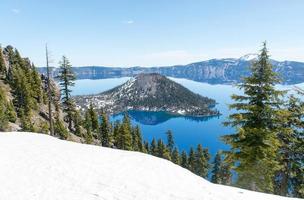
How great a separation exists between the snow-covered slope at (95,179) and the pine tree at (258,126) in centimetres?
712

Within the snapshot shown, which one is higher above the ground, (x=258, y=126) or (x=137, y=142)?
(x=258, y=126)

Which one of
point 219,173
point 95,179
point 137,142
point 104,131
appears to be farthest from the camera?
point 219,173

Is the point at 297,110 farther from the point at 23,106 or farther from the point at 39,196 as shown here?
the point at 23,106

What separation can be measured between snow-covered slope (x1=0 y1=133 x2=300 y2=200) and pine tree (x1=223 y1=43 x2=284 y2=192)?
23.4 feet

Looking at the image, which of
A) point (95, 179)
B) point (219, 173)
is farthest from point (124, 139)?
point (95, 179)

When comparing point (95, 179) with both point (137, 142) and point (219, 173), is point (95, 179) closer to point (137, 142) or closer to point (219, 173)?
point (137, 142)

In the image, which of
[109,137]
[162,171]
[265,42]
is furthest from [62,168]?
[109,137]

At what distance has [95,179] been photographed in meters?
12.5

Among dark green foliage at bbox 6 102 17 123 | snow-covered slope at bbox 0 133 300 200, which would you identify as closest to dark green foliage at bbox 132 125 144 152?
dark green foliage at bbox 6 102 17 123

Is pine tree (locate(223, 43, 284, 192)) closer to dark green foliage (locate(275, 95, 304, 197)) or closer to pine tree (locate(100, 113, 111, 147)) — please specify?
dark green foliage (locate(275, 95, 304, 197))

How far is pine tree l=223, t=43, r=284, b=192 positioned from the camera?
19.9 metres

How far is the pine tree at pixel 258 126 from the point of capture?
1994cm

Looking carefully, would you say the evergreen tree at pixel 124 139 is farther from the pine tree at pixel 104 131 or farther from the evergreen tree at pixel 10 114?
the evergreen tree at pixel 10 114

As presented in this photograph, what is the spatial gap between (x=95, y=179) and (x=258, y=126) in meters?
13.4
